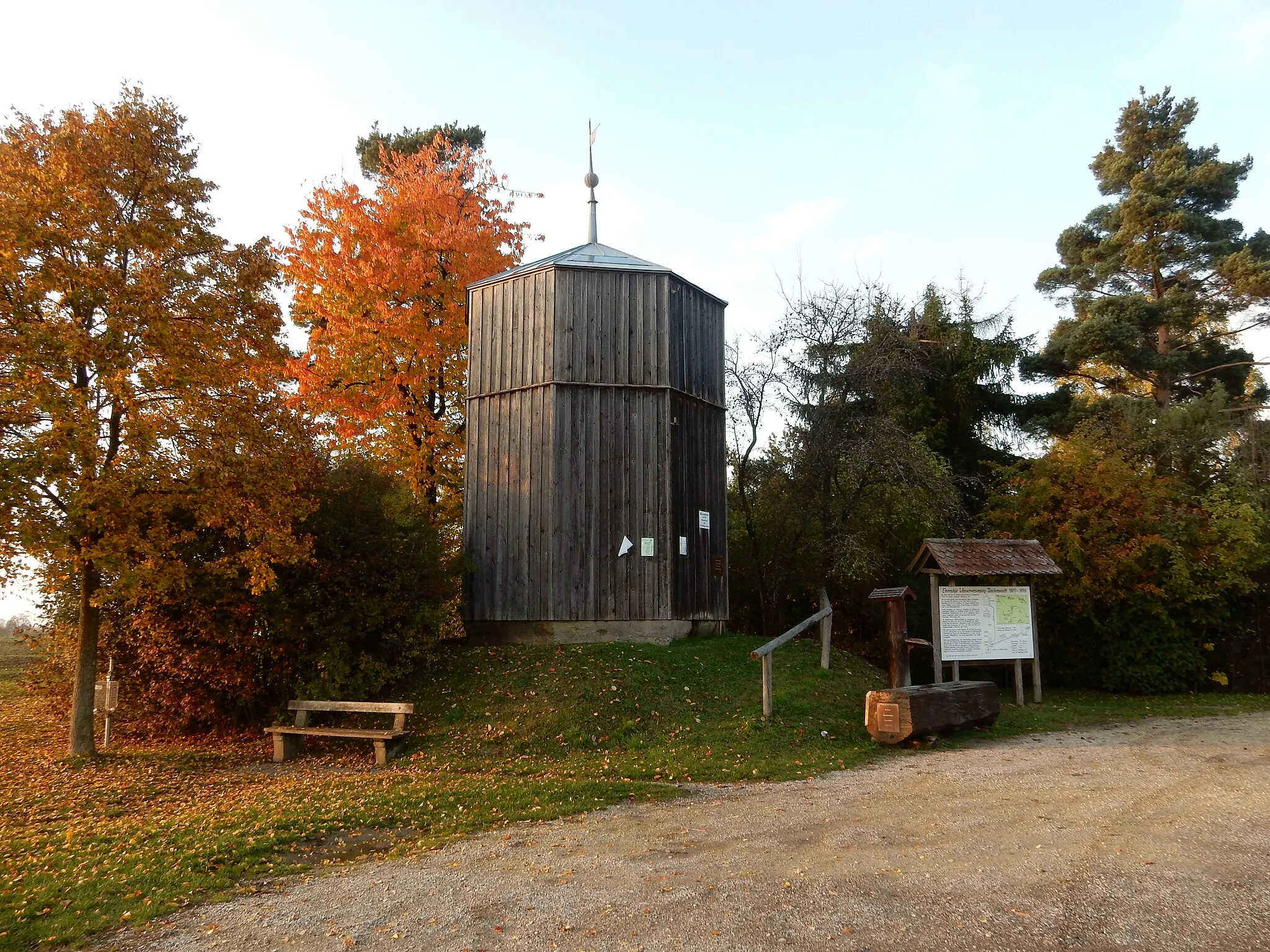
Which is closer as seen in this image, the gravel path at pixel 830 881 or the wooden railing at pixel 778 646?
the gravel path at pixel 830 881

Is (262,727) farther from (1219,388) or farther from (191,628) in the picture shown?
(1219,388)

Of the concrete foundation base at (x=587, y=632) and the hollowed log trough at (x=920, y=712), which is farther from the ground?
the concrete foundation base at (x=587, y=632)

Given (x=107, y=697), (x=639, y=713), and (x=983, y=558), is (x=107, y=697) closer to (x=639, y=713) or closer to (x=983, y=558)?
(x=639, y=713)

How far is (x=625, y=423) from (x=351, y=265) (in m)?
7.85

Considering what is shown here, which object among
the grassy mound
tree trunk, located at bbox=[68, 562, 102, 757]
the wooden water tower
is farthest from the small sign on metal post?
the wooden water tower

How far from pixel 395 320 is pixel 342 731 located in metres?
9.89

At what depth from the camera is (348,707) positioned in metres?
11.5

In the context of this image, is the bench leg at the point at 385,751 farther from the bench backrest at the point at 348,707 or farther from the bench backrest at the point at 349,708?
the bench backrest at the point at 348,707

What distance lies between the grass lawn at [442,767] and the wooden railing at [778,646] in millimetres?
249

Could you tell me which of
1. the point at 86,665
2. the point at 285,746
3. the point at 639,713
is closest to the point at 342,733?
the point at 285,746

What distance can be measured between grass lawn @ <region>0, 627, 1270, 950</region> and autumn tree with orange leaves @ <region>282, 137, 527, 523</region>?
5.84 metres

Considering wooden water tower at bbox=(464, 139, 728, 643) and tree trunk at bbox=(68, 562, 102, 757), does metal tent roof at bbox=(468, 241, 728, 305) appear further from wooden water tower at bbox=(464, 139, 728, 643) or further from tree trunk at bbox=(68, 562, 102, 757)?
tree trunk at bbox=(68, 562, 102, 757)

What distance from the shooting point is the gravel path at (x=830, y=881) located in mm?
4543

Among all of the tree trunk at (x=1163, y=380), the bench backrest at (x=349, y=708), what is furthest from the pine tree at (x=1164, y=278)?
the bench backrest at (x=349, y=708)
